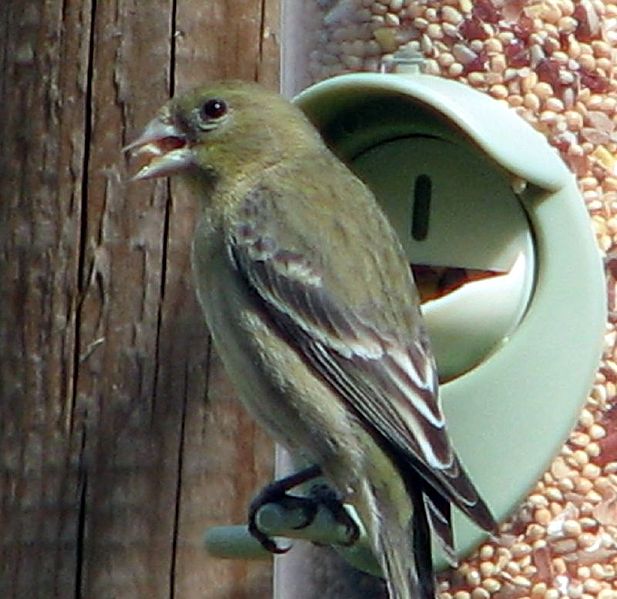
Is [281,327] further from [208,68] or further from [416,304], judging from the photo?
[208,68]

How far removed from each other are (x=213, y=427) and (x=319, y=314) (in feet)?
1.90

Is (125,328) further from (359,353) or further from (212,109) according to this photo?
(359,353)

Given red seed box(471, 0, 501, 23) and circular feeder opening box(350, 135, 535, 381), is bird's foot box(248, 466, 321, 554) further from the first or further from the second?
red seed box(471, 0, 501, 23)

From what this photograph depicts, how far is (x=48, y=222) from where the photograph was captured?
6.01 meters

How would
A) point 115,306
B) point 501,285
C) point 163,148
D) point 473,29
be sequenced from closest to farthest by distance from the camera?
point 501,285 → point 473,29 → point 163,148 → point 115,306

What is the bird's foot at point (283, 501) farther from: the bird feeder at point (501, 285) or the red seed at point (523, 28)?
the red seed at point (523, 28)

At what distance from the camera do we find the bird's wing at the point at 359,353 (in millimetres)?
5242

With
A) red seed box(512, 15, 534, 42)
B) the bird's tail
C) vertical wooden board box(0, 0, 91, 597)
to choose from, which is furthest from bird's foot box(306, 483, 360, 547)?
red seed box(512, 15, 534, 42)

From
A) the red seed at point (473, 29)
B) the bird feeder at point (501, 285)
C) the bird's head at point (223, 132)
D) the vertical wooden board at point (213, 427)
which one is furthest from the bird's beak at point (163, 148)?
the red seed at point (473, 29)

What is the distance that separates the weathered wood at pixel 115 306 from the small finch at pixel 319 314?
189mm

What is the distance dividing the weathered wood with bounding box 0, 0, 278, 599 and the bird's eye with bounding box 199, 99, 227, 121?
0.58 ft

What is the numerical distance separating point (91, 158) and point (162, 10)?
0.36 metres

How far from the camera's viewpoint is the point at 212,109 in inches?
229

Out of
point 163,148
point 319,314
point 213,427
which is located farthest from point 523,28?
point 213,427
